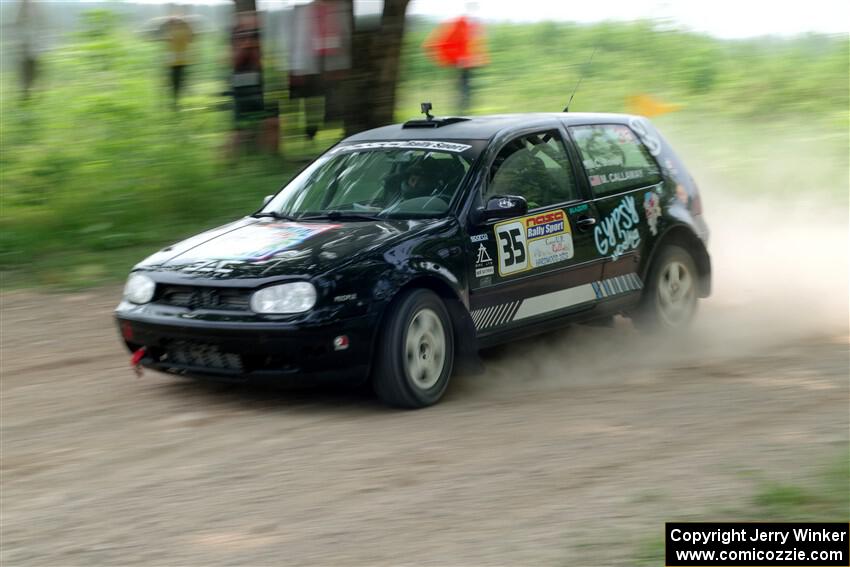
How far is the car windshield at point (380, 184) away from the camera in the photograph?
7492mm

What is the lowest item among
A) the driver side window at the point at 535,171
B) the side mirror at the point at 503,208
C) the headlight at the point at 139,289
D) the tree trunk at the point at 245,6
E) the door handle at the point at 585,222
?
the headlight at the point at 139,289

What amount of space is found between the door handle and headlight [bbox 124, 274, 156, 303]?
2.88 meters

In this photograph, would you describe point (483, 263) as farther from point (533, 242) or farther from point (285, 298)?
point (285, 298)

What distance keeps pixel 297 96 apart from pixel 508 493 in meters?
10.6

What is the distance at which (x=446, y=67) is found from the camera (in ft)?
57.5

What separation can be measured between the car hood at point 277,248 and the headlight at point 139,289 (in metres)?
0.09

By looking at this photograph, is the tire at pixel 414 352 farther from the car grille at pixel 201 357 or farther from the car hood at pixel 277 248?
the car grille at pixel 201 357

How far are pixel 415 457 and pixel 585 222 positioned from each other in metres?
2.76

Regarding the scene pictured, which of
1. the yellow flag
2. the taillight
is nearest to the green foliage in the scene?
the yellow flag

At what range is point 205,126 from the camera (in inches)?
576

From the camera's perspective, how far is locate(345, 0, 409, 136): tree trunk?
13164 millimetres

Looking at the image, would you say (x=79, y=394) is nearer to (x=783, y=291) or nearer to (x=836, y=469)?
(x=836, y=469)

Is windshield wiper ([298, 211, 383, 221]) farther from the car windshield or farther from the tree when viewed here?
the tree

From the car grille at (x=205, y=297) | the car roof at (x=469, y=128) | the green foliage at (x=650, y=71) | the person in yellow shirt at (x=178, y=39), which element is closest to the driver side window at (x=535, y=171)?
the car roof at (x=469, y=128)
